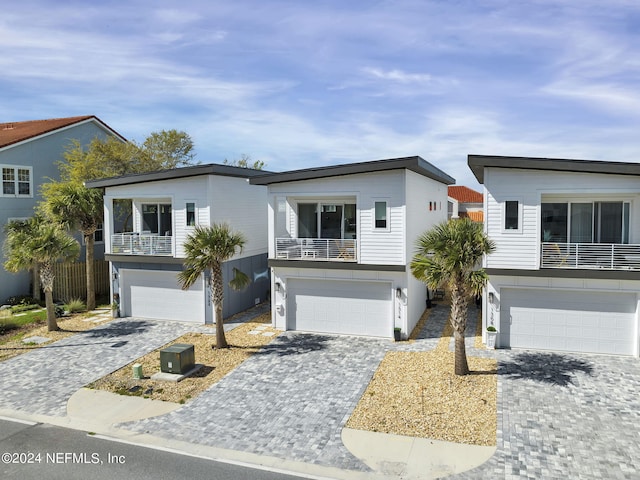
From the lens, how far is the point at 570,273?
634 inches

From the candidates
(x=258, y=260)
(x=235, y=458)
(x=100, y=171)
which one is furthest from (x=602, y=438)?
(x=100, y=171)

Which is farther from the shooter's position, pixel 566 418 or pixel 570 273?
pixel 570 273

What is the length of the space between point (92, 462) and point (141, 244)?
13.0 m

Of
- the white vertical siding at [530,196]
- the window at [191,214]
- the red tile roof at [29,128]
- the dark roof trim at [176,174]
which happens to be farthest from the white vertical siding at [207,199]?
the white vertical siding at [530,196]

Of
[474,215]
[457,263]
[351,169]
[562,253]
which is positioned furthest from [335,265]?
[474,215]

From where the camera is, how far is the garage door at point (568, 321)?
16219 millimetres

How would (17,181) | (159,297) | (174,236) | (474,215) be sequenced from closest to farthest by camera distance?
(174,236), (159,297), (17,181), (474,215)

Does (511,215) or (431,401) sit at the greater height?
(511,215)

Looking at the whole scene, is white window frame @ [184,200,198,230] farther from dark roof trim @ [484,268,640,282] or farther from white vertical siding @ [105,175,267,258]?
dark roof trim @ [484,268,640,282]

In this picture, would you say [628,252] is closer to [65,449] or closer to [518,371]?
[518,371]

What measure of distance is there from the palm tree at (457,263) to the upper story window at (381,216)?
4018 millimetres

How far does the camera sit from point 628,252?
15969 millimetres

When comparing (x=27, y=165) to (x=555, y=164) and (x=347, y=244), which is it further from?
(x=555, y=164)

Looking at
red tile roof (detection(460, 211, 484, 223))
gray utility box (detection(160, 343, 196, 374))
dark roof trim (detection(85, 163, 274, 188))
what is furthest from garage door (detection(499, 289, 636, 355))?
red tile roof (detection(460, 211, 484, 223))
